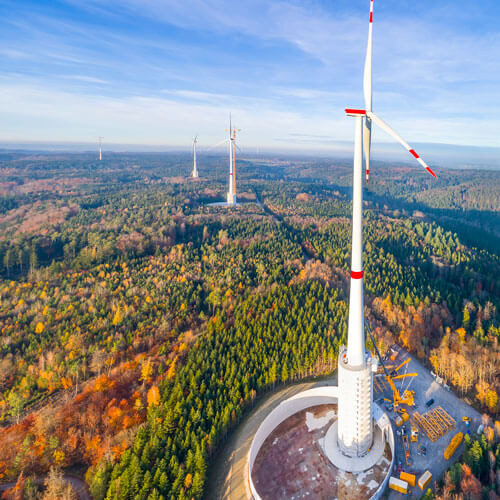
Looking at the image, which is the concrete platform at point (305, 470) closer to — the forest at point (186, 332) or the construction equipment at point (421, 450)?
the construction equipment at point (421, 450)

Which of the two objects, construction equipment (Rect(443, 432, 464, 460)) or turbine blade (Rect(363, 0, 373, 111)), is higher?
turbine blade (Rect(363, 0, 373, 111))

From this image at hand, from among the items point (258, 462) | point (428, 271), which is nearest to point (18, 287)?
point (258, 462)

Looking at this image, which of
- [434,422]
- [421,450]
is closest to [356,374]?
[421,450]

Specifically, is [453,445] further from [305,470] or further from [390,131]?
[390,131]

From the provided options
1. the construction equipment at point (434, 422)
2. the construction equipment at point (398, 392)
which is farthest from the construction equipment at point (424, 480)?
the construction equipment at point (398, 392)

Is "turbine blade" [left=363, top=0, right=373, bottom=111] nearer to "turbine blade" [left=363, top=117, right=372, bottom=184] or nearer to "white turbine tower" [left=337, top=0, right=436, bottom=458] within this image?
"white turbine tower" [left=337, top=0, right=436, bottom=458]

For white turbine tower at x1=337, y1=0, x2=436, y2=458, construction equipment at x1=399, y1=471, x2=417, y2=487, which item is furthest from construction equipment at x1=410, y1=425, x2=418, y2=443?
white turbine tower at x1=337, y1=0, x2=436, y2=458
